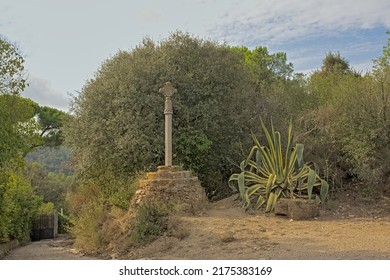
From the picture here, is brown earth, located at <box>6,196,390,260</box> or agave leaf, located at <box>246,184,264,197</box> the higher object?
agave leaf, located at <box>246,184,264,197</box>

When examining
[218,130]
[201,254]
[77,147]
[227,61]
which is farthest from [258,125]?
[201,254]

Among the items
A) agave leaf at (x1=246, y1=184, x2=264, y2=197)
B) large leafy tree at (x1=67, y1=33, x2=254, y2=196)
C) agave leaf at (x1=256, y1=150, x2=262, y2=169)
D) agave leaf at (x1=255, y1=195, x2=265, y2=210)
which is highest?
large leafy tree at (x1=67, y1=33, x2=254, y2=196)

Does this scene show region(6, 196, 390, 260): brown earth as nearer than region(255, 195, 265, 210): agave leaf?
Yes

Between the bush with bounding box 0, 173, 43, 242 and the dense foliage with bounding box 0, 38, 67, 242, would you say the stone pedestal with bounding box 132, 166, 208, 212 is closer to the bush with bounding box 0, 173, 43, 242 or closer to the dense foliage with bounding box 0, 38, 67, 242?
the dense foliage with bounding box 0, 38, 67, 242

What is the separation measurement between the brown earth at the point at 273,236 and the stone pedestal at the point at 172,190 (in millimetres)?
427

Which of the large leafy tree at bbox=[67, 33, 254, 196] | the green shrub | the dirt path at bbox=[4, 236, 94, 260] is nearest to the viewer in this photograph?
the green shrub

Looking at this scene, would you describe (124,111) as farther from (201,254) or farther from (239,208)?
(201,254)

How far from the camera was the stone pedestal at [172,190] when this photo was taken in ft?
38.1

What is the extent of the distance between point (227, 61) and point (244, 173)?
6.04m

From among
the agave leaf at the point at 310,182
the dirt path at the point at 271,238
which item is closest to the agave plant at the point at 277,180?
the agave leaf at the point at 310,182

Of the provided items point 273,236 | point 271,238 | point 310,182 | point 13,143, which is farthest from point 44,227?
point 271,238

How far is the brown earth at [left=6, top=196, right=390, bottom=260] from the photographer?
763 centimetres

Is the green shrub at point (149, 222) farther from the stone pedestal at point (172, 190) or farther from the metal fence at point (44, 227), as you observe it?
the metal fence at point (44, 227)

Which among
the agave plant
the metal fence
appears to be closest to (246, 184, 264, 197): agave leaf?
the agave plant
